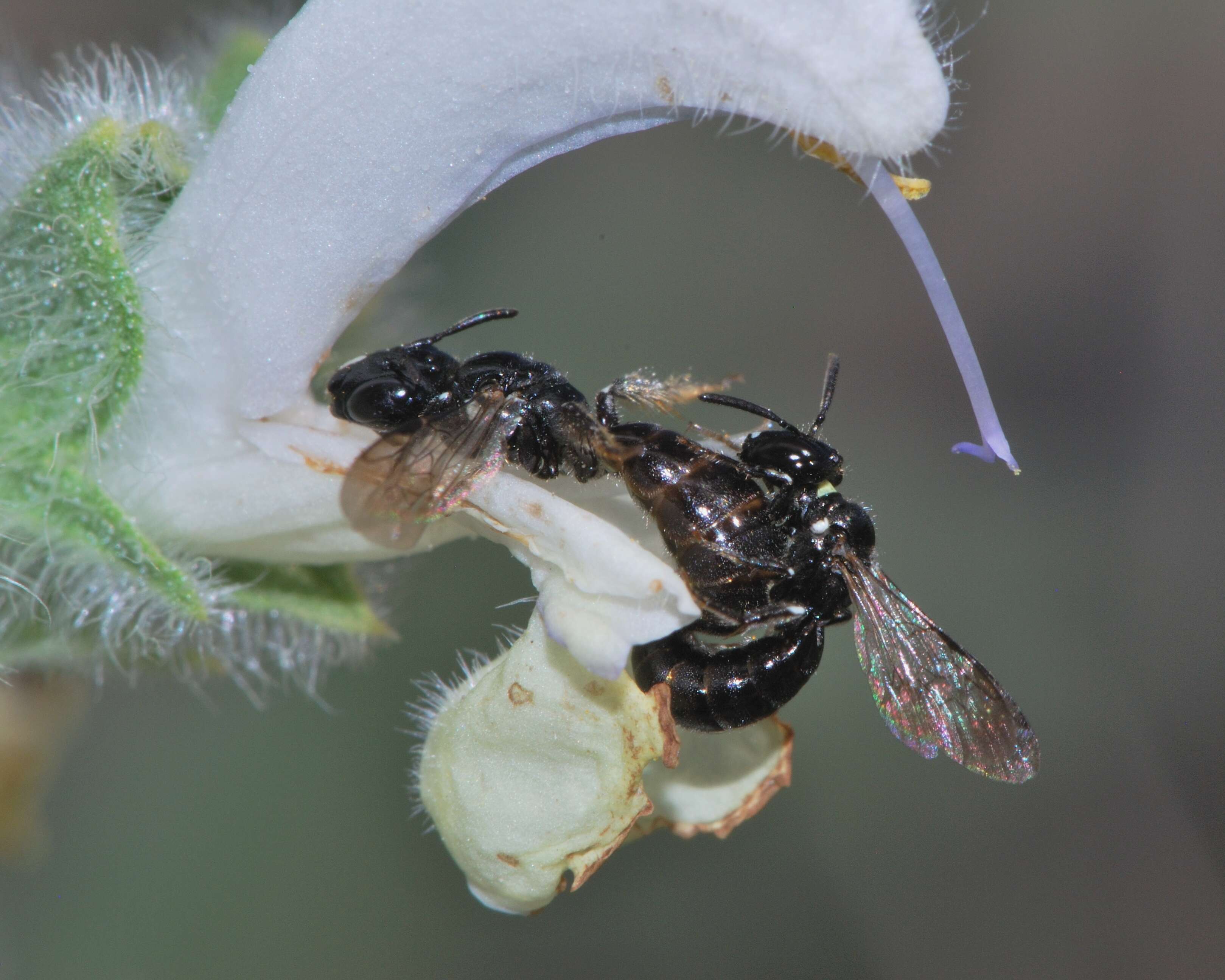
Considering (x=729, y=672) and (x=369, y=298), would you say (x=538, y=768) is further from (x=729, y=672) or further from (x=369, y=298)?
(x=369, y=298)

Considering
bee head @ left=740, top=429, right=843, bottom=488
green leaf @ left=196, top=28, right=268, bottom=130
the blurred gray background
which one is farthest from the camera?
the blurred gray background

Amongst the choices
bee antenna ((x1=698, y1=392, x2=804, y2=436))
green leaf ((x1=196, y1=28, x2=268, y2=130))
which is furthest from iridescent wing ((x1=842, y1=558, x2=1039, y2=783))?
green leaf ((x1=196, y1=28, x2=268, y2=130))

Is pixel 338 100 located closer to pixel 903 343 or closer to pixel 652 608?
pixel 652 608

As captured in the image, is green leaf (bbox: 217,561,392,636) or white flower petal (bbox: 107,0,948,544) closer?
white flower petal (bbox: 107,0,948,544)

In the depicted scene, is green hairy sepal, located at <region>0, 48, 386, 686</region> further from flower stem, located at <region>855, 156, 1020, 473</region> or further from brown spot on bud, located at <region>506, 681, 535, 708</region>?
flower stem, located at <region>855, 156, 1020, 473</region>

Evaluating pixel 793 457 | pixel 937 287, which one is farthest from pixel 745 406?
pixel 937 287

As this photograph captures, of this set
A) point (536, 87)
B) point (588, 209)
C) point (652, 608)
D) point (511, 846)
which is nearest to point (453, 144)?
point (536, 87)
